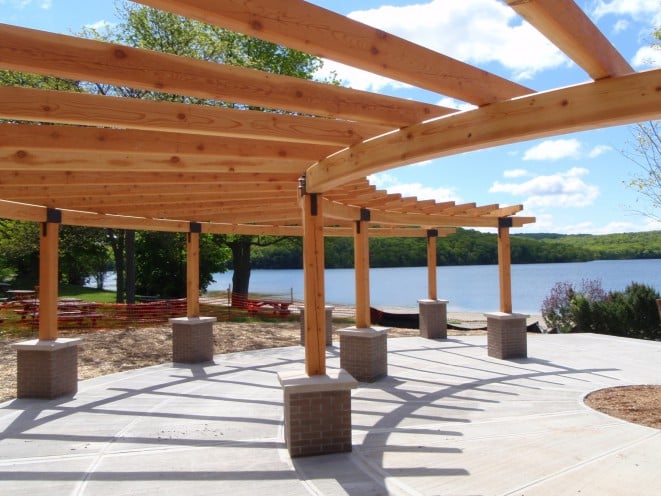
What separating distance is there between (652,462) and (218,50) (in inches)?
737

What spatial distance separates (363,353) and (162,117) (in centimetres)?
562

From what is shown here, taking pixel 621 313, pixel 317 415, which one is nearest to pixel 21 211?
pixel 317 415

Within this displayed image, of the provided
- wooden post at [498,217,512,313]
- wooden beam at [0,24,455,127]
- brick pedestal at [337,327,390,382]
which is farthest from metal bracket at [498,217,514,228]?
wooden beam at [0,24,455,127]

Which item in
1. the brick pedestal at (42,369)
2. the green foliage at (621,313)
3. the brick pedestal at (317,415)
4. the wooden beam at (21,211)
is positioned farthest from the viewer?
the green foliage at (621,313)

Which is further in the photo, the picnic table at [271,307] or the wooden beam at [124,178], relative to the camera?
the picnic table at [271,307]

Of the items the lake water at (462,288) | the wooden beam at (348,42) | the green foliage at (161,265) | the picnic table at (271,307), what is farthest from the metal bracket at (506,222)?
the green foliage at (161,265)

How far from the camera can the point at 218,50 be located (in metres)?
19.4

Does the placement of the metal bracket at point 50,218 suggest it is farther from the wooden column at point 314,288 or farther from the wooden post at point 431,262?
the wooden post at point 431,262

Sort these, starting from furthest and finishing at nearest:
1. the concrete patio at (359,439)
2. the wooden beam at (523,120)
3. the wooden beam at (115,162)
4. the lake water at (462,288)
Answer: the lake water at (462,288) → the wooden beam at (115,162) → the concrete patio at (359,439) → the wooden beam at (523,120)

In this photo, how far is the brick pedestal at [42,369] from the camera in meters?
7.52

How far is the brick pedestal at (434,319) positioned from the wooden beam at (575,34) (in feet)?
35.5

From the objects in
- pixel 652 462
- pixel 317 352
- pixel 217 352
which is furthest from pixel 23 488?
pixel 217 352

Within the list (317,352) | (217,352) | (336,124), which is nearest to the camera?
(336,124)

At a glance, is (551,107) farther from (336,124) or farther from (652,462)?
(652,462)
